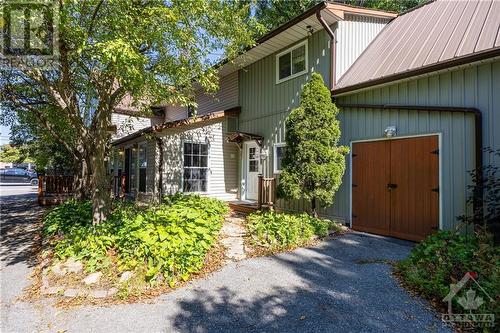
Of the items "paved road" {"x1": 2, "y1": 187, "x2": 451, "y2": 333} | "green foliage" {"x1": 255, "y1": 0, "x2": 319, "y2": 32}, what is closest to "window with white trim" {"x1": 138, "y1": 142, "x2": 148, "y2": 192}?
"paved road" {"x1": 2, "y1": 187, "x2": 451, "y2": 333}

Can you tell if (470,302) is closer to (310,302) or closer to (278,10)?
(310,302)

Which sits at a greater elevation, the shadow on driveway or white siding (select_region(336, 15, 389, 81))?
white siding (select_region(336, 15, 389, 81))

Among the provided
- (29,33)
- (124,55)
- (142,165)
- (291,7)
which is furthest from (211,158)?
(291,7)

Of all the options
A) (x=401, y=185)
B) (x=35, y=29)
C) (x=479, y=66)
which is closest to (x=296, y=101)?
(x=401, y=185)

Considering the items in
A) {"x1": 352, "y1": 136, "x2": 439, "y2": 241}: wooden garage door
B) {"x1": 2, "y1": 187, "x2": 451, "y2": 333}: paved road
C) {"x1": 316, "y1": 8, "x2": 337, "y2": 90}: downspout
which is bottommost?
{"x1": 2, "y1": 187, "x2": 451, "y2": 333}: paved road

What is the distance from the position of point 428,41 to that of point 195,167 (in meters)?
7.69

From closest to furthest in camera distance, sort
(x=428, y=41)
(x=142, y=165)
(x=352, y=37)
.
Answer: (x=428, y=41)
(x=352, y=37)
(x=142, y=165)

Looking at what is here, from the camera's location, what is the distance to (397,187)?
6.42 meters

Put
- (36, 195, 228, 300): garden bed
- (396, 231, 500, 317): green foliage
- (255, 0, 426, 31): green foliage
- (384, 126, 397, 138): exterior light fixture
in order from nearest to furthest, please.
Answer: (396, 231, 500, 317): green foliage → (36, 195, 228, 300): garden bed → (384, 126, 397, 138): exterior light fixture → (255, 0, 426, 31): green foliage

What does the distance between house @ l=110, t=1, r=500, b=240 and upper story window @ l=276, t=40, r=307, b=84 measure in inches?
1.7

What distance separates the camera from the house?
18.2 ft

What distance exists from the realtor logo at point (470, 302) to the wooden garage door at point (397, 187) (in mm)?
2518

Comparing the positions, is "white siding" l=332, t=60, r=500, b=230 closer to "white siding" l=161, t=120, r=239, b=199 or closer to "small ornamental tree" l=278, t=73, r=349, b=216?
"small ornamental tree" l=278, t=73, r=349, b=216

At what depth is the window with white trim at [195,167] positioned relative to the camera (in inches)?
400
